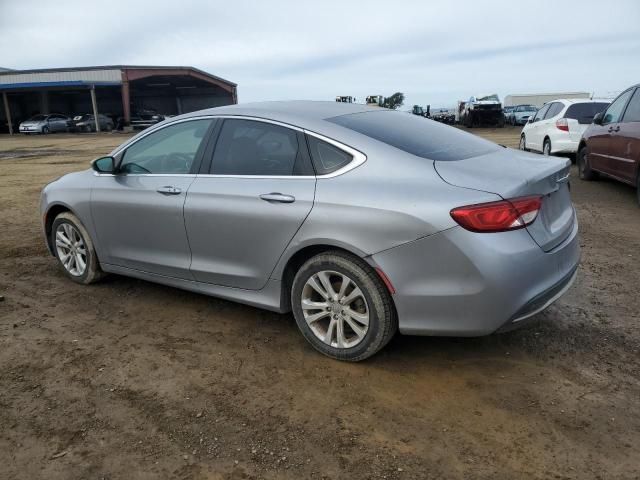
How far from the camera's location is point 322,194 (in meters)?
3.21

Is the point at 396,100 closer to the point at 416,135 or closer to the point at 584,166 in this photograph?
the point at 584,166

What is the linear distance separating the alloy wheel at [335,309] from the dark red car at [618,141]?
19.8 feet

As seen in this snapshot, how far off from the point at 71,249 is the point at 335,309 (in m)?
2.82

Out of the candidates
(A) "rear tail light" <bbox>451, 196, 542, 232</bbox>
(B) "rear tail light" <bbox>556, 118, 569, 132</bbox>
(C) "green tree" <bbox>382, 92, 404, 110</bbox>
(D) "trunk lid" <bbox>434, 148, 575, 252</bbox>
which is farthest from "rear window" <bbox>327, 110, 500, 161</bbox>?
(C) "green tree" <bbox>382, 92, 404, 110</bbox>

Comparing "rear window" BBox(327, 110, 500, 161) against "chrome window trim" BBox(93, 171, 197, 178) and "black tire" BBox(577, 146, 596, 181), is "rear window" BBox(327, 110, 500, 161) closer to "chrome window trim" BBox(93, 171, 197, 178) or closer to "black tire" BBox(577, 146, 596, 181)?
"chrome window trim" BBox(93, 171, 197, 178)

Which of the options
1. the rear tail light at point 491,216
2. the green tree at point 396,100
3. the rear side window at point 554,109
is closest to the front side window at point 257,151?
the rear tail light at point 491,216

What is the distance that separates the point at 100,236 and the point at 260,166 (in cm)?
177

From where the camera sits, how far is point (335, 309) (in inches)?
130

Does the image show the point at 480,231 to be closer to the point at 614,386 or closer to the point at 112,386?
Result: the point at 614,386

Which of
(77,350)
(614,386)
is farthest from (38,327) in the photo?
(614,386)

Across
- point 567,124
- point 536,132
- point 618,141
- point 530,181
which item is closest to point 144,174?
point 530,181

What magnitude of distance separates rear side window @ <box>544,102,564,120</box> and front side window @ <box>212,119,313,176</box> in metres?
10.2

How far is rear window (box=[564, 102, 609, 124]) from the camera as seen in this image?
1140 cm

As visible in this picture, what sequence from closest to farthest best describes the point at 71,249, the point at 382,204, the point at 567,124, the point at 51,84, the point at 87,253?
the point at 382,204, the point at 87,253, the point at 71,249, the point at 567,124, the point at 51,84
